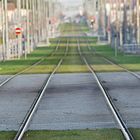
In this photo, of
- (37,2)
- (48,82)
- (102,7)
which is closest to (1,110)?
(48,82)

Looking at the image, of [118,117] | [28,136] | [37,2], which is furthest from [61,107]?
[37,2]

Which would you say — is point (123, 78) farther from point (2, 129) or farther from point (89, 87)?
point (2, 129)

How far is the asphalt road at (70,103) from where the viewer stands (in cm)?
1750

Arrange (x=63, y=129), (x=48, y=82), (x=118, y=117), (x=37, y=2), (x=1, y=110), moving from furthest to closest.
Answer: (x=37, y=2)
(x=48, y=82)
(x=1, y=110)
(x=118, y=117)
(x=63, y=129)

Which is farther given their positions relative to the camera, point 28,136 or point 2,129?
point 2,129

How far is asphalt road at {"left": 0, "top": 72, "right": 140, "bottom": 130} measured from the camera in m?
17.5

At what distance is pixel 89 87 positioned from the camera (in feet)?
96.4

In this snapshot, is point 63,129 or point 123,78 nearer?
point 63,129

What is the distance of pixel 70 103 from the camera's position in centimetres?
2267

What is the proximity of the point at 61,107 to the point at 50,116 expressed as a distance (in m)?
2.41

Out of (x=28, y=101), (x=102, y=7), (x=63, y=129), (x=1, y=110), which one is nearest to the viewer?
(x=63, y=129)

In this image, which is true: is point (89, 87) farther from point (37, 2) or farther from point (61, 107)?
point (37, 2)

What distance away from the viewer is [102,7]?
164500 mm

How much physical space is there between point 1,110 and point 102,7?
14468 cm
